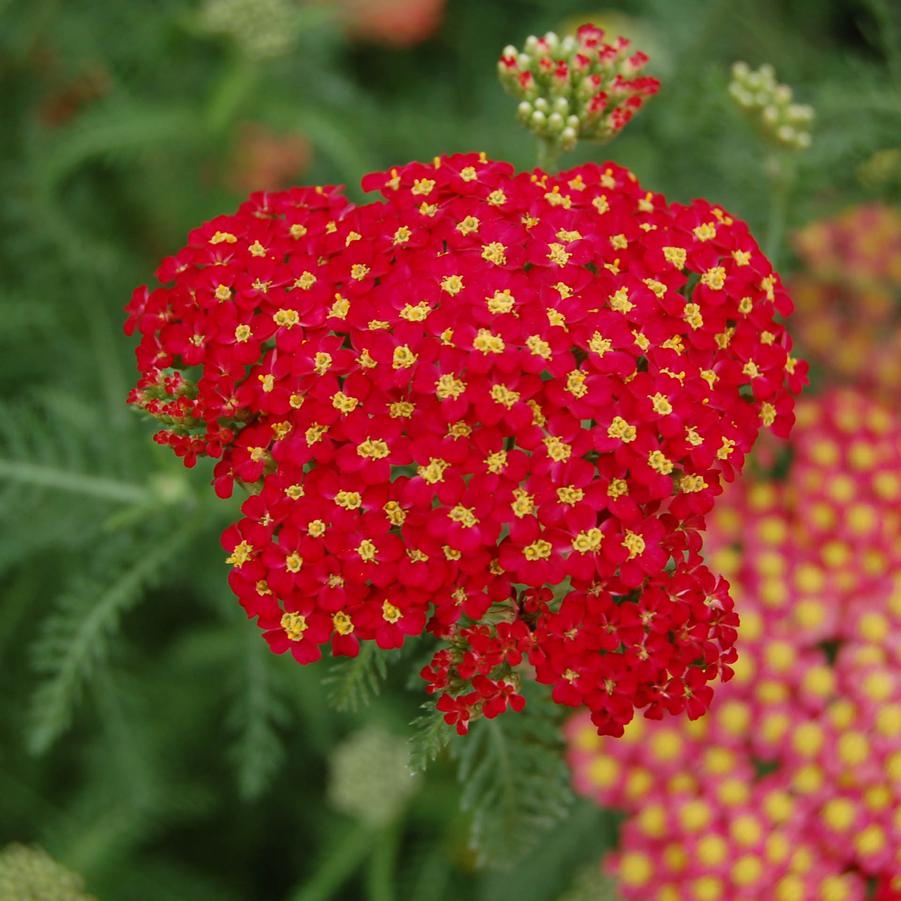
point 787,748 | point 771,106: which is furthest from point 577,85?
point 787,748

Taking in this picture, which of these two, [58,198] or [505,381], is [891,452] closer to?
[505,381]

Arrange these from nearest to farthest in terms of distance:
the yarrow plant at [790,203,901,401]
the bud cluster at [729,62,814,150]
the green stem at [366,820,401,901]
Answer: the bud cluster at [729,62,814,150] → the green stem at [366,820,401,901] → the yarrow plant at [790,203,901,401]

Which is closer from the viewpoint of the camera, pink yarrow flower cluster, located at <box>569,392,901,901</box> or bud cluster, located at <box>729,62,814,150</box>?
pink yarrow flower cluster, located at <box>569,392,901,901</box>

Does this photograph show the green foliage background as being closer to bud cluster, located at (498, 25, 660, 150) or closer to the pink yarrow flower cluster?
the pink yarrow flower cluster

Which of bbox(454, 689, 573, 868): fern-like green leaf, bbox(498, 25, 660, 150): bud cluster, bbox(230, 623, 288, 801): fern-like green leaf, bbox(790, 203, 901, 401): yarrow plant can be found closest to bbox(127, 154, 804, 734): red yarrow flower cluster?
bbox(498, 25, 660, 150): bud cluster

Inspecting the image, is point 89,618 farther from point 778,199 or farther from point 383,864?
point 778,199

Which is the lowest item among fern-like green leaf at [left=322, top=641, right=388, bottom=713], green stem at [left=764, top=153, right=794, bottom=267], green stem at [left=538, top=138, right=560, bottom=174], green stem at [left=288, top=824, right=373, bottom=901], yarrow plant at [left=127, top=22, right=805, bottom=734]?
green stem at [left=288, top=824, right=373, bottom=901]
